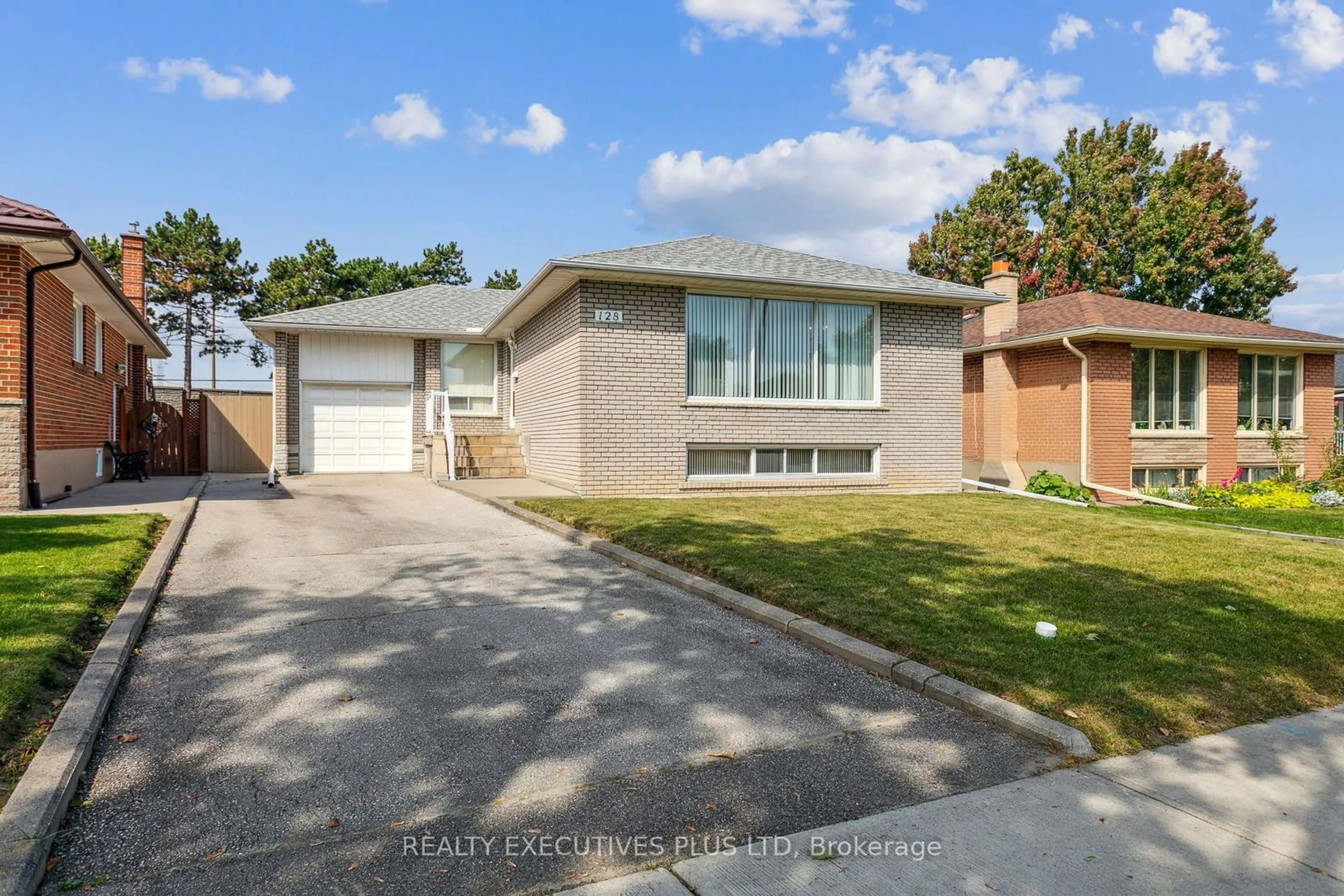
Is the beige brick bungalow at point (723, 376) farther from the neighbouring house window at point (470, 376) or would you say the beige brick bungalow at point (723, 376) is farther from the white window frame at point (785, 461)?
the neighbouring house window at point (470, 376)

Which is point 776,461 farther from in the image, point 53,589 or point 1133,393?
point 53,589

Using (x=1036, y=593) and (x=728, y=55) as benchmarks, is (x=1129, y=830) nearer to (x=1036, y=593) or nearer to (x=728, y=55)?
(x=1036, y=593)

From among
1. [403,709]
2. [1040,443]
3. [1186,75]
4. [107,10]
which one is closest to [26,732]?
[403,709]

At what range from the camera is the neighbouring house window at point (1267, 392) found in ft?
61.1

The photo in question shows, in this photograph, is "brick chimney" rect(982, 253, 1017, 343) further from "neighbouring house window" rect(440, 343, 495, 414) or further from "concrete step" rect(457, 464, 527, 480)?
"neighbouring house window" rect(440, 343, 495, 414)

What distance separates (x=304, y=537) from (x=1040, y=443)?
15718 mm

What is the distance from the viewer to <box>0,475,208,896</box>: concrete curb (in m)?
2.27

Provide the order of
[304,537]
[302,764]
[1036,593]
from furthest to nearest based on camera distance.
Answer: [304,537], [1036,593], [302,764]

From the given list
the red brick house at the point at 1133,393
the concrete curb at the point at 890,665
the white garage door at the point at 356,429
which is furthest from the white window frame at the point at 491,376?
the concrete curb at the point at 890,665

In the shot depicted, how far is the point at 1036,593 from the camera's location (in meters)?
5.73

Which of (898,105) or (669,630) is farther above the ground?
(898,105)

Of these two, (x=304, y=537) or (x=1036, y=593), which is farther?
(x=304, y=537)

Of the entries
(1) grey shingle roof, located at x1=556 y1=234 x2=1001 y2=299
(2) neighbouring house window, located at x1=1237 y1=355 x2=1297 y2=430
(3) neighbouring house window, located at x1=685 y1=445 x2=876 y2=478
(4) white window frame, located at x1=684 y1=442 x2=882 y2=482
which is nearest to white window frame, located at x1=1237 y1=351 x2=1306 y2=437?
(2) neighbouring house window, located at x1=1237 y1=355 x2=1297 y2=430

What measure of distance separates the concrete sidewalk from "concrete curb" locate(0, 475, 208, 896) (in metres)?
1.69
